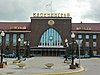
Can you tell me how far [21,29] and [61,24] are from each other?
14.0 m

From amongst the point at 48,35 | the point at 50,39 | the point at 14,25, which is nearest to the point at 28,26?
the point at 14,25

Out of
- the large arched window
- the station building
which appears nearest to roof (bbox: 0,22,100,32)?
the station building

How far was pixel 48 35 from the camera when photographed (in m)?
92.1

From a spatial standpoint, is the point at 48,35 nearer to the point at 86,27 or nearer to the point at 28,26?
the point at 28,26

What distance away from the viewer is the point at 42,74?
2141cm

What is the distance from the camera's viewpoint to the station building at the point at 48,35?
3561 inches

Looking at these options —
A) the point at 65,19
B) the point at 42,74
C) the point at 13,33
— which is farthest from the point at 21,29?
the point at 42,74

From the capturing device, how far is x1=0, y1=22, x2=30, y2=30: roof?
301ft

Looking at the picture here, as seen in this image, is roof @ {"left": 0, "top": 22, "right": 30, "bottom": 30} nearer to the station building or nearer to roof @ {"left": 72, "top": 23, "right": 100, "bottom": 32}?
the station building

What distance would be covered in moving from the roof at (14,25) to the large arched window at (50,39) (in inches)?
262

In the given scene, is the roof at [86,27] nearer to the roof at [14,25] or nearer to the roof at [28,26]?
the roof at [28,26]

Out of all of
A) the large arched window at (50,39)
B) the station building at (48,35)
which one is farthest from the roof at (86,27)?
the large arched window at (50,39)

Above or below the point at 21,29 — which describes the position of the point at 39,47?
below

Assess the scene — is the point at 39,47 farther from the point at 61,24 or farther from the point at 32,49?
the point at 61,24
